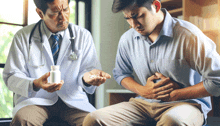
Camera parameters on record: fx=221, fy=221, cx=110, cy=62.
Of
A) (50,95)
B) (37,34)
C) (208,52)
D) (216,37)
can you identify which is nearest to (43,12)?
(37,34)

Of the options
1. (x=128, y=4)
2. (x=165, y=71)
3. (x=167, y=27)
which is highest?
(x=128, y=4)

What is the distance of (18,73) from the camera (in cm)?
149

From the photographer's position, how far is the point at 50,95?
154 centimetres

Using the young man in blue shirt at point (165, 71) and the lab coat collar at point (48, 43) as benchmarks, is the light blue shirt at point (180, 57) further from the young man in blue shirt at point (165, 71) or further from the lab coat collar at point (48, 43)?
the lab coat collar at point (48, 43)

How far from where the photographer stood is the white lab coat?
4.84 feet

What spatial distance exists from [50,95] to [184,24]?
39.3 inches

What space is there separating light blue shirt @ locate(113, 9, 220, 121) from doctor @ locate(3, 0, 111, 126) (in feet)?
0.91

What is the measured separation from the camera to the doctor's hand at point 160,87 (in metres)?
1.25

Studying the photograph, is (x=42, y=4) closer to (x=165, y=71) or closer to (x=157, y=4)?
(x=157, y=4)

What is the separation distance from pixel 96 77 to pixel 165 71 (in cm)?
43

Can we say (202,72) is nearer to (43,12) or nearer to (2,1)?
(43,12)

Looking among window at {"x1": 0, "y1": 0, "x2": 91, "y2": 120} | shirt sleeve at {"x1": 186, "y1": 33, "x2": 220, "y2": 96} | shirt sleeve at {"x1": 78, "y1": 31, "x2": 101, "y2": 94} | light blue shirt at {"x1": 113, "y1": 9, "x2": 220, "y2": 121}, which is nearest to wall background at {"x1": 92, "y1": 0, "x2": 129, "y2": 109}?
window at {"x1": 0, "y1": 0, "x2": 91, "y2": 120}

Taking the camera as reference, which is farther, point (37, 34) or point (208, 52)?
point (37, 34)

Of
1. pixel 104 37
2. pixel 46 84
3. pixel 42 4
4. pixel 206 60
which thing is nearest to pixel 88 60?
pixel 46 84
